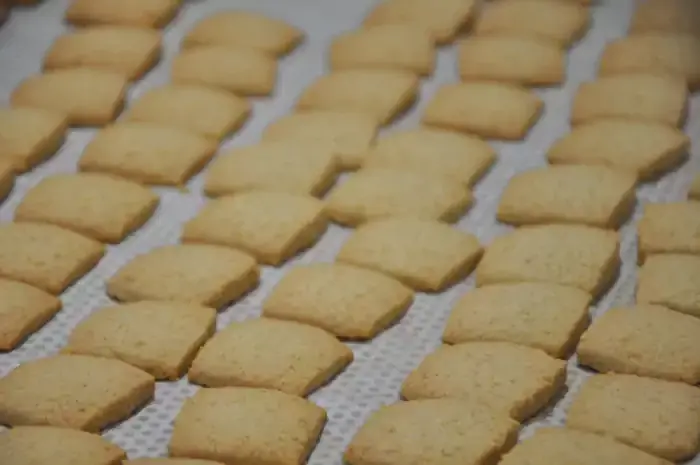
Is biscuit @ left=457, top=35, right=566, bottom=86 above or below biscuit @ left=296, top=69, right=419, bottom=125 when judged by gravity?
above

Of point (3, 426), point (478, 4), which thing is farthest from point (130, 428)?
point (478, 4)

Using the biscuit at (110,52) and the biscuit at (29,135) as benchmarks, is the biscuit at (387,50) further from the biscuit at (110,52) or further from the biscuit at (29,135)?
the biscuit at (29,135)

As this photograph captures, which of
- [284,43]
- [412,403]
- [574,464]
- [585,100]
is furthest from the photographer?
[284,43]

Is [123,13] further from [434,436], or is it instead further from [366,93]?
[434,436]

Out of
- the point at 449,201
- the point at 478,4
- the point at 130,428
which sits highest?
the point at 478,4

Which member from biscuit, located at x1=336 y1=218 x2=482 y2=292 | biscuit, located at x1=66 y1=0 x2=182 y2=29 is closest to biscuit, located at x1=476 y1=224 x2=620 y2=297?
biscuit, located at x1=336 y1=218 x2=482 y2=292

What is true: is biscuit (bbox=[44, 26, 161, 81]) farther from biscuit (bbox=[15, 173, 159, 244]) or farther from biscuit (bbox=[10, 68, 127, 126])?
biscuit (bbox=[15, 173, 159, 244])

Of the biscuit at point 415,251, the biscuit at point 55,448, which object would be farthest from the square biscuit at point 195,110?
the biscuit at point 55,448

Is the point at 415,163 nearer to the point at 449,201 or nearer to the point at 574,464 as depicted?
the point at 449,201
